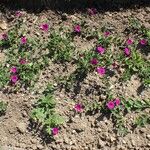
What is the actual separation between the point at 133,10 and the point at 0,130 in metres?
2.54

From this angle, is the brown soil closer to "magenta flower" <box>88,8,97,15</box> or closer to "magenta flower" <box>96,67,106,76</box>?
"magenta flower" <box>96,67,106,76</box>

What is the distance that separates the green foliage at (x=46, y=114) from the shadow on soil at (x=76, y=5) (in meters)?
1.48

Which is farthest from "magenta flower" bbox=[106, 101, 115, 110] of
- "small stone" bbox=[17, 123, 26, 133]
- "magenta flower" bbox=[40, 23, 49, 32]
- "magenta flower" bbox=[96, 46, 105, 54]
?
"magenta flower" bbox=[40, 23, 49, 32]

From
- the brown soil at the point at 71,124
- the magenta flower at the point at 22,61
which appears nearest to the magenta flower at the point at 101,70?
the brown soil at the point at 71,124

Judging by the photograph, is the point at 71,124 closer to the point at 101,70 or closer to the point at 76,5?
the point at 101,70

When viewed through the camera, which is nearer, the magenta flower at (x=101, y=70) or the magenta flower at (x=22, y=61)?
the magenta flower at (x=101, y=70)

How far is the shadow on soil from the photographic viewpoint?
6.34 m

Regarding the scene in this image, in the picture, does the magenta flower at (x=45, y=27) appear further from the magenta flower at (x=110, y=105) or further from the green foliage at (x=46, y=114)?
the magenta flower at (x=110, y=105)

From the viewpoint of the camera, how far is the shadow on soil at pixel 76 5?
6336mm

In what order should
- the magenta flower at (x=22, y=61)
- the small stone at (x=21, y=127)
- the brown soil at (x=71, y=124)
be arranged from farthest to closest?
the magenta flower at (x=22, y=61) → the small stone at (x=21, y=127) → the brown soil at (x=71, y=124)

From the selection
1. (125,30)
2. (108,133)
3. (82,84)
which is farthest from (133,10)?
(108,133)

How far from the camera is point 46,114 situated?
541 cm

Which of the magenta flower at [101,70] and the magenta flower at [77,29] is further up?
the magenta flower at [77,29]

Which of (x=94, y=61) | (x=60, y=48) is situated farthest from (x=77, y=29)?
(x=94, y=61)
